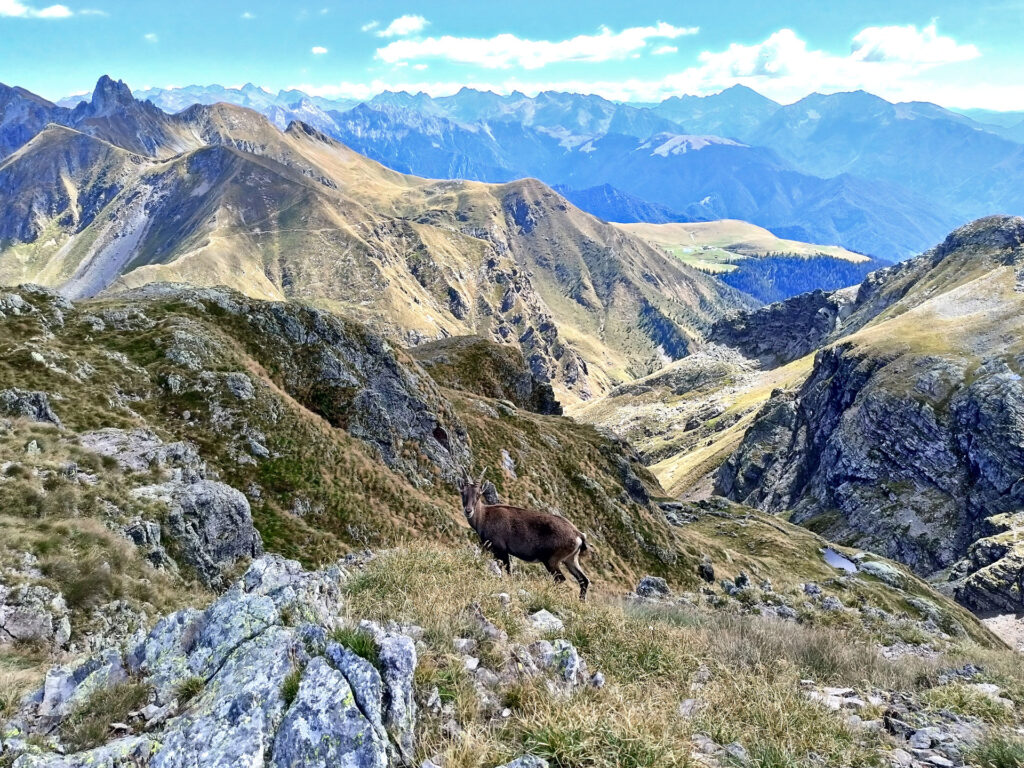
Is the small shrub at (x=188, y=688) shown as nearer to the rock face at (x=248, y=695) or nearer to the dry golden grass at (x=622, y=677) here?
the rock face at (x=248, y=695)

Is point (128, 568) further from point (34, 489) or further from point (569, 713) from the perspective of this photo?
point (569, 713)

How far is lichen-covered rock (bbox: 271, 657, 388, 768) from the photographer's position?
5793 mm

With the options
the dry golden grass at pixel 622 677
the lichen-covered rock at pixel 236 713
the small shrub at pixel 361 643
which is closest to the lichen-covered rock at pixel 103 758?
the lichen-covered rock at pixel 236 713

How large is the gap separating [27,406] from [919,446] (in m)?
163

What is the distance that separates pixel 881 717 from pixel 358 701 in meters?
8.51

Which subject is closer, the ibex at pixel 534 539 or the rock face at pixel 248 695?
the rock face at pixel 248 695

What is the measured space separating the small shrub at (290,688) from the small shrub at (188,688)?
1.23 metres

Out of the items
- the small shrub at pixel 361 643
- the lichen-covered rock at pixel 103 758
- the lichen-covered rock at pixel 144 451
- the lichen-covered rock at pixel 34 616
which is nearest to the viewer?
the lichen-covered rock at pixel 103 758

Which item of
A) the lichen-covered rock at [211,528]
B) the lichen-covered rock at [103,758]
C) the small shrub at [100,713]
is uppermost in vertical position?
the lichen-covered rock at [103,758]

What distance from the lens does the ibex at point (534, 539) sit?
53.7 ft

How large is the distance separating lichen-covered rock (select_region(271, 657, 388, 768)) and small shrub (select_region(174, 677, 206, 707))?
1.55 m

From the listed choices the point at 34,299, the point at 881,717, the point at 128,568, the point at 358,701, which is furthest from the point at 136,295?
the point at 881,717

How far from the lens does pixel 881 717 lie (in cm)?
905

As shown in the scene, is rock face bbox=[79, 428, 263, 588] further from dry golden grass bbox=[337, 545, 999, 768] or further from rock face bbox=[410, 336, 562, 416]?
rock face bbox=[410, 336, 562, 416]
